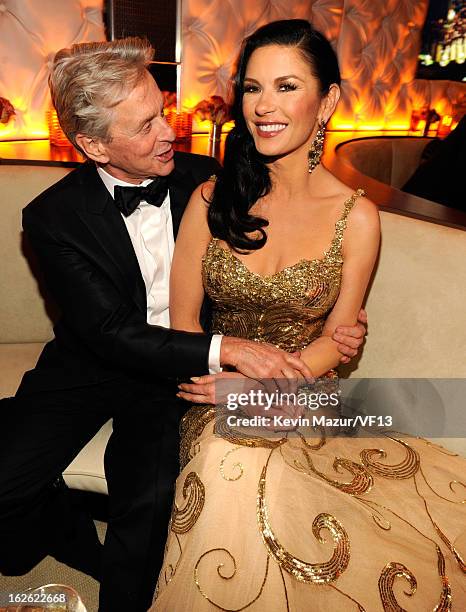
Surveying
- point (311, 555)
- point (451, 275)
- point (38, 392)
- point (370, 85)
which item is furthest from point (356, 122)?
point (311, 555)

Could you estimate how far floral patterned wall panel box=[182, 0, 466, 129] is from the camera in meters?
4.12

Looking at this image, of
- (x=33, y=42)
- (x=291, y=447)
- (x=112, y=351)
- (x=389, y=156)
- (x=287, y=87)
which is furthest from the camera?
(x=389, y=156)

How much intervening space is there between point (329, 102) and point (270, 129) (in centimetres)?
22

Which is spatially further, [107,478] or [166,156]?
[166,156]

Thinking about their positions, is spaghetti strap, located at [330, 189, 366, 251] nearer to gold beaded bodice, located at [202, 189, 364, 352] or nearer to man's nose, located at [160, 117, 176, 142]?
gold beaded bodice, located at [202, 189, 364, 352]

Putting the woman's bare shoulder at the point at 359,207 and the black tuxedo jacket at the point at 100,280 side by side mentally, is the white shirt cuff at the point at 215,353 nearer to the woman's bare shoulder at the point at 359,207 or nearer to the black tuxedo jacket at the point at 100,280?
the black tuxedo jacket at the point at 100,280

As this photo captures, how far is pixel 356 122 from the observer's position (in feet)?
17.6

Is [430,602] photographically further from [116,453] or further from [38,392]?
[38,392]

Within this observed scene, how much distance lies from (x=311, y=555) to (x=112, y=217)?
4.09 feet

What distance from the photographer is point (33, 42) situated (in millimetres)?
3479

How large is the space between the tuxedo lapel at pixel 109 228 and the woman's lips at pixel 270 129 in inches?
22.3

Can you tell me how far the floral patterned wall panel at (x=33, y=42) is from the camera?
11.1ft

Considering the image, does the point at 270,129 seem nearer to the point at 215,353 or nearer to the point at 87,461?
the point at 215,353

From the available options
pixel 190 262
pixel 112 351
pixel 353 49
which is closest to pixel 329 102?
pixel 190 262
